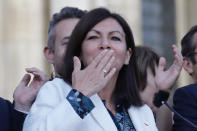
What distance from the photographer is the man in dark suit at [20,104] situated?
3492mm

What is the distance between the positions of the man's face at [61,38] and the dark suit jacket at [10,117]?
57cm

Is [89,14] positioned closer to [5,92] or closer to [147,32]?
[5,92]

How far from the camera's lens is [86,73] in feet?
9.88

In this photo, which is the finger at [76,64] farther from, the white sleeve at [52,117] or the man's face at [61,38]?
the man's face at [61,38]

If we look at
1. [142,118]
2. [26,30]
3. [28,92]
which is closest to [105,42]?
[142,118]

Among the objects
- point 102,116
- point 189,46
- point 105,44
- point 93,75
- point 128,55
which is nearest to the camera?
point 93,75

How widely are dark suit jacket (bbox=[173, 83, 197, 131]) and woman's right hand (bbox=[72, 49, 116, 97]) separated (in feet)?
2.32

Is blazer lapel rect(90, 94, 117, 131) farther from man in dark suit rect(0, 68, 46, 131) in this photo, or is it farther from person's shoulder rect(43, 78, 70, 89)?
man in dark suit rect(0, 68, 46, 131)

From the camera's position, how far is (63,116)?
288 centimetres

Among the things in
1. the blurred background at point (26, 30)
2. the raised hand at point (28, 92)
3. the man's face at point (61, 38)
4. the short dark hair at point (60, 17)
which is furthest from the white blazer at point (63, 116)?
the blurred background at point (26, 30)

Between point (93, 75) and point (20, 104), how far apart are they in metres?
0.81

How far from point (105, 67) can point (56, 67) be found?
1.06 meters

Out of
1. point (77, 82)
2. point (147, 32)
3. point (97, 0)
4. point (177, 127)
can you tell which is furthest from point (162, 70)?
point (147, 32)

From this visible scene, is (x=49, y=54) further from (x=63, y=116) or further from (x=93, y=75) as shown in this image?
(x=63, y=116)
